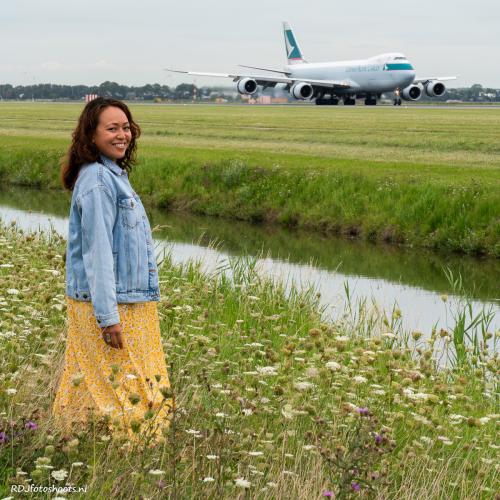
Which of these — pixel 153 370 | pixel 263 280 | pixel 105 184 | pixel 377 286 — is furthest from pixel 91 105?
pixel 377 286

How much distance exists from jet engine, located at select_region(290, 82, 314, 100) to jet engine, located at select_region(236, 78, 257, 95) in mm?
4159

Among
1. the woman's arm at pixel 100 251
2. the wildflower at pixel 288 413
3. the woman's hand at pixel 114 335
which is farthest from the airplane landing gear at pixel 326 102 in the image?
the wildflower at pixel 288 413

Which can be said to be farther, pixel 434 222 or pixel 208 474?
pixel 434 222

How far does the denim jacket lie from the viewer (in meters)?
5.14

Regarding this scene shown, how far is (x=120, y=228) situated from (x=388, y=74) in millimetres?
77925

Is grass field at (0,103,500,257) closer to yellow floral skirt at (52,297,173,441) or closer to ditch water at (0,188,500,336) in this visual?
ditch water at (0,188,500,336)

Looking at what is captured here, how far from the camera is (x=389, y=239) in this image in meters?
20.8

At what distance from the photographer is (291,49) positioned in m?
112

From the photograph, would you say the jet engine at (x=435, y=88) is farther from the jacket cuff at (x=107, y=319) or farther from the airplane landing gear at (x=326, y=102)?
the jacket cuff at (x=107, y=319)

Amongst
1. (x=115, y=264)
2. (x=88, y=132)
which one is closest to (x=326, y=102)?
(x=88, y=132)

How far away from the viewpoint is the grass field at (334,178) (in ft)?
67.2

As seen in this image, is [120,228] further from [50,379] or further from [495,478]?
[495,478]

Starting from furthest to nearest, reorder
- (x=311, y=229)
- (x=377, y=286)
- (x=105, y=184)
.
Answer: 1. (x=311, y=229)
2. (x=377, y=286)
3. (x=105, y=184)

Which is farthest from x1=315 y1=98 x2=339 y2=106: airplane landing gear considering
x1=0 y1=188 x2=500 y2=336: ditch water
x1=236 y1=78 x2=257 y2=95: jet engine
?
x1=0 y1=188 x2=500 y2=336: ditch water
